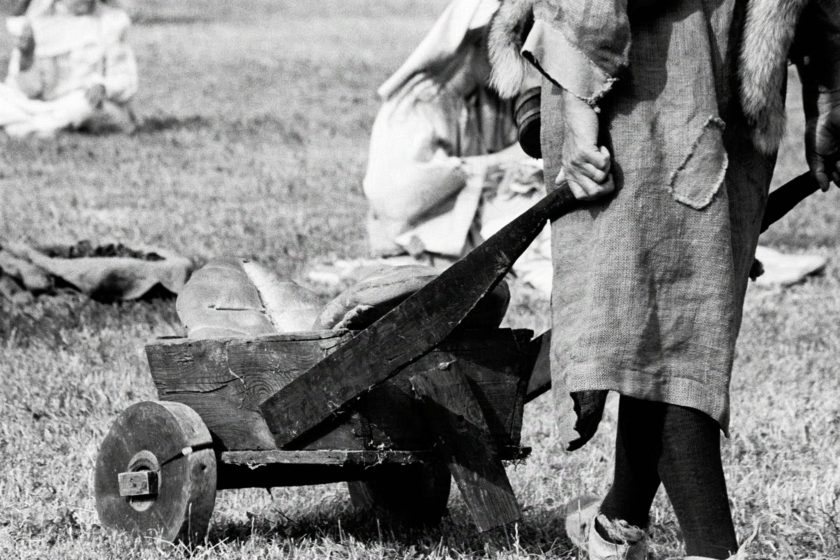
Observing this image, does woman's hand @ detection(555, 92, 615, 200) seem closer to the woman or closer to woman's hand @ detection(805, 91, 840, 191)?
the woman

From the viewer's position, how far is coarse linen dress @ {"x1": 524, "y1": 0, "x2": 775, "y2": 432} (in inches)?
106

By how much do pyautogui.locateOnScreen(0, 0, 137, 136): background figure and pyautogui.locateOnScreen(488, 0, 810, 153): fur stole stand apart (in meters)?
10.5

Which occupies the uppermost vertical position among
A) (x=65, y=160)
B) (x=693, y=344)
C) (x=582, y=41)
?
(x=582, y=41)

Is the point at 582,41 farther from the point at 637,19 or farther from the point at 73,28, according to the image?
the point at 73,28

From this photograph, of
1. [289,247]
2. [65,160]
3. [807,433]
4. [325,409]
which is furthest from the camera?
[65,160]

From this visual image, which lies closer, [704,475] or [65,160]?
[704,475]

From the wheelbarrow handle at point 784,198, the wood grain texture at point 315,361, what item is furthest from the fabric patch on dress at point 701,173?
the wood grain texture at point 315,361

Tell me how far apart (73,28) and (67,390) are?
8866mm

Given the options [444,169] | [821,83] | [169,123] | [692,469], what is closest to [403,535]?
[692,469]

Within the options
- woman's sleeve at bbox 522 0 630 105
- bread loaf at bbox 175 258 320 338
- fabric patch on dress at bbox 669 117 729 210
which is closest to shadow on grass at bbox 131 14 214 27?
bread loaf at bbox 175 258 320 338

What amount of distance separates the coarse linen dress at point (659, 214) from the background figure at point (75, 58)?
1055cm

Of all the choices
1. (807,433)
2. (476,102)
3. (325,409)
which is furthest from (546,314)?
(325,409)

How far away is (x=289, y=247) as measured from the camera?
311 inches

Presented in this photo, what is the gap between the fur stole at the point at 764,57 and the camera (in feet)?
8.91
